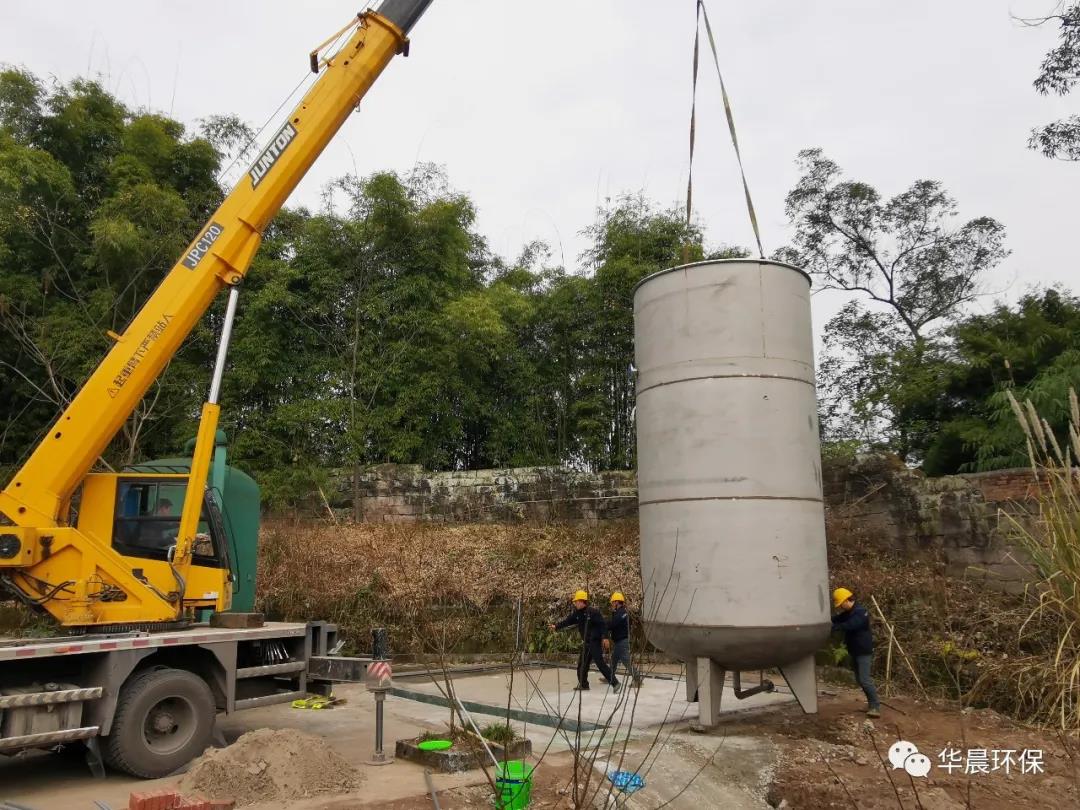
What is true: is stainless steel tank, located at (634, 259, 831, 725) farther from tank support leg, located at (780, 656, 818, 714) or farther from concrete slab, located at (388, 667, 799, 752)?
concrete slab, located at (388, 667, 799, 752)

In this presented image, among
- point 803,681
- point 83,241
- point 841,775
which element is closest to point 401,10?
point 803,681

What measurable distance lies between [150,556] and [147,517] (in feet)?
1.13

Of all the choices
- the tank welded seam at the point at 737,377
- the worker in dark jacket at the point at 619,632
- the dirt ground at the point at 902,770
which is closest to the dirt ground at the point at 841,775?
the dirt ground at the point at 902,770

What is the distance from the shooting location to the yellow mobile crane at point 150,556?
5746 mm

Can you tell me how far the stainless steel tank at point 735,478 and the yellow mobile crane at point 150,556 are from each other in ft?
11.6

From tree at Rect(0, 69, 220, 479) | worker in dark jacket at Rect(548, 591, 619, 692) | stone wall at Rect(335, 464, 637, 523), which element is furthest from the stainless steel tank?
tree at Rect(0, 69, 220, 479)

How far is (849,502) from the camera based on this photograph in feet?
37.1

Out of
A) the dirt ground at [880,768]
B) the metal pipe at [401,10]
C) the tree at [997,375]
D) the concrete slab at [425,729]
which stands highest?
the metal pipe at [401,10]

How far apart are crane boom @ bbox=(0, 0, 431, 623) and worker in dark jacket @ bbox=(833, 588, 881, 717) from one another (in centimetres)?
589

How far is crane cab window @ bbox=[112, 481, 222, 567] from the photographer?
6645mm

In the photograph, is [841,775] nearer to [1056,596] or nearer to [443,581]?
[1056,596]

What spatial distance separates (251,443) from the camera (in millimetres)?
16156

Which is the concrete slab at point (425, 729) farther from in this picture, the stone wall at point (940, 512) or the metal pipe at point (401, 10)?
the metal pipe at point (401, 10)

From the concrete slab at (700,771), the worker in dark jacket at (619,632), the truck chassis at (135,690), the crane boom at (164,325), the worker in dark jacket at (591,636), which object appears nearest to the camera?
the concrete slab at (700,771)
